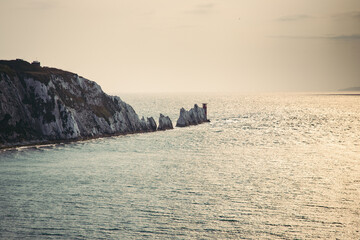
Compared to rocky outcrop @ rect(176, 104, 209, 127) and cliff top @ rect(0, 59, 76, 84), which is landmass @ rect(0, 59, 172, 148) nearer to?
cliff top @ rect(0, 59, 76, 84)

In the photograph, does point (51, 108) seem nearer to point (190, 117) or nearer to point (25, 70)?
point (25, 70)

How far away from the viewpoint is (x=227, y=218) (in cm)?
3897

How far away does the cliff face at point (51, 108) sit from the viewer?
9500cm

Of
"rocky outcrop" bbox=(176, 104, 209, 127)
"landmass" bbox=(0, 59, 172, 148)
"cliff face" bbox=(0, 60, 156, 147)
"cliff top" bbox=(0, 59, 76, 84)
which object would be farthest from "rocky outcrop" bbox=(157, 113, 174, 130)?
"cliff top" bbox=(0, 59, 76, 84)

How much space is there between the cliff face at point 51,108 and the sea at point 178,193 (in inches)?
394

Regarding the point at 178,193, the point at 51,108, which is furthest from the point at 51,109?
the point at 178,193

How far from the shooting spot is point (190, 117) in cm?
15800

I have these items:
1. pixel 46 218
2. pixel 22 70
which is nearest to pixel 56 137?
pixel 22 70

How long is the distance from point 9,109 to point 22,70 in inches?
690

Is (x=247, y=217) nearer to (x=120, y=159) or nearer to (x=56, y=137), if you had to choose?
(x=120, y=159)

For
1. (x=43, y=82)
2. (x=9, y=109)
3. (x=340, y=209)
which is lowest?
(x=340, y=209)

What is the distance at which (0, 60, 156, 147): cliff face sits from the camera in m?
95.0

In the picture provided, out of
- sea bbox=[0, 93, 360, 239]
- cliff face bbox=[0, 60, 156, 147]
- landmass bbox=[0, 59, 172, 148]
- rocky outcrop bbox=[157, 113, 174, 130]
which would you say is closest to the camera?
sea bbox=[0, 93, 360, 239]

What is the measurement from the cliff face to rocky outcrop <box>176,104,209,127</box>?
2971 centimetres
